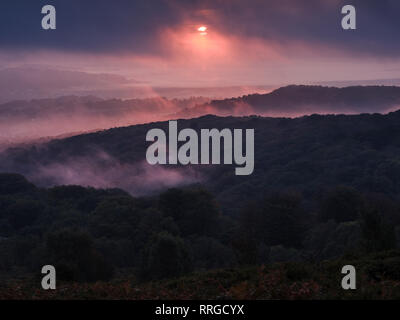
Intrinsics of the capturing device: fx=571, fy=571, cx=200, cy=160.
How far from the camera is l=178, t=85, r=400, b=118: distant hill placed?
503 ft

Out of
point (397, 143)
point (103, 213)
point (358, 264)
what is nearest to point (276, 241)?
point (103, 213)

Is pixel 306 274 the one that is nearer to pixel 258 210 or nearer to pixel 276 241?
pixel 276 241

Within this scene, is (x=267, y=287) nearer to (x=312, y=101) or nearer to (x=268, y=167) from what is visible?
(x=312, y=101)

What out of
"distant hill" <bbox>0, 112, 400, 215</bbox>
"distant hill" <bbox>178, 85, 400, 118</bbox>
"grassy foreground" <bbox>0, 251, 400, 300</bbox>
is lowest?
"grassy foreground" <bbox>0, 251, 400, 300</bbox>

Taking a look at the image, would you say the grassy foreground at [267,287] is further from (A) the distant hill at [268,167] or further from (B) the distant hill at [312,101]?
(B) the distant hill at [312,101]

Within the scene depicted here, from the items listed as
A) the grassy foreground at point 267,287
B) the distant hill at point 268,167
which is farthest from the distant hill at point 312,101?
the grassy foreground at point 267,287

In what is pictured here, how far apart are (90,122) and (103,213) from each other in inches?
2869

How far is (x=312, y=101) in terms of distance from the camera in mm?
160750

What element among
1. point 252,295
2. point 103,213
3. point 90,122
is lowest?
point 252,295

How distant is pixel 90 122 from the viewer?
162000 millimetres

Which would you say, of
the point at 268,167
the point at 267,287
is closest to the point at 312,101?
the point at 268,167

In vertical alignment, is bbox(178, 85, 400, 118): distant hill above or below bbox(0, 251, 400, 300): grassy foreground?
above

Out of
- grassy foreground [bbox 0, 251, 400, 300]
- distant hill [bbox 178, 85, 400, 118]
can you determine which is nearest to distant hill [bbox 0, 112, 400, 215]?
distant hill [bbox 178, 85, 400, 118]

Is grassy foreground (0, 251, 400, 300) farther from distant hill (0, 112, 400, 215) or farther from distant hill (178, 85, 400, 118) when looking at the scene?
distant hill (178, 85, 400, 118)
